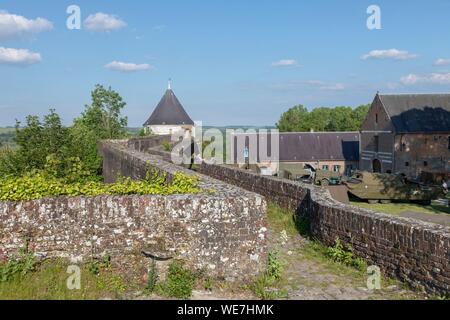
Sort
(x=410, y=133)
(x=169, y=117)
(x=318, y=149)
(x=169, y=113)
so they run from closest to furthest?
(x=410, y=133)
(x=318, y=149)
(x=169, y=117)
(x=169, y=113)

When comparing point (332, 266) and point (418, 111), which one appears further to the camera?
point (418, 111)

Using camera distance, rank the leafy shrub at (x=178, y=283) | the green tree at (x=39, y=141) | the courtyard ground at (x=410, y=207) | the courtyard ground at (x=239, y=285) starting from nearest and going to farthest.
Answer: the courtyard ground at (x=239, y=285) < the leafy shrub at (x=178, y=283) < the courtyard ground at (x=410, y=207) < the green tree at (x=39, y=141)

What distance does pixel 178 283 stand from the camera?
689 centimetres

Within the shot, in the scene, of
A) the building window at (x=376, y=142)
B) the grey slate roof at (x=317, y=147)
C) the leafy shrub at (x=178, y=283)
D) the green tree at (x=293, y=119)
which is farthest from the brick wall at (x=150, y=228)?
the green tree at (x=293, y=119)

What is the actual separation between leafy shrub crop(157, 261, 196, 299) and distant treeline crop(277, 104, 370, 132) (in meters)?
94.0

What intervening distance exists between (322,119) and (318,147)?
4430 centimetres

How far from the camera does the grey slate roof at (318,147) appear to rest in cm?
6369

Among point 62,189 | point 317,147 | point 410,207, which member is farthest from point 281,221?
point 317,147

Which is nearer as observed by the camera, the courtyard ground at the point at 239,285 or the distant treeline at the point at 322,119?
the courtyard ground at the point at 239,285

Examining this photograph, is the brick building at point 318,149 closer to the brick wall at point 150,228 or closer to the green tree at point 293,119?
the green tree at point 293,119

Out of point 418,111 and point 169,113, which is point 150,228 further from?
point 169,113

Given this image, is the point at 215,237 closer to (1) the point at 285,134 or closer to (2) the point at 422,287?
(2) the point at 422,287

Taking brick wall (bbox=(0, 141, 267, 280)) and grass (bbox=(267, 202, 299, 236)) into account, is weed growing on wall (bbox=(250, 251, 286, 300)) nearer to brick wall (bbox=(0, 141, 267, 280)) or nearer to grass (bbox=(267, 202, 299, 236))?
brick wall (bbox=(0, 141, 267, 280))
